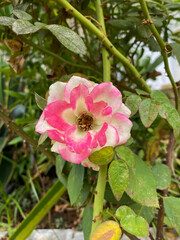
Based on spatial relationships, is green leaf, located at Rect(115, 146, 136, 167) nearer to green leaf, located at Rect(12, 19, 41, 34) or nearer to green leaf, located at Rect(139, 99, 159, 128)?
green leaf, located at Rect(139, 99, 159, 128)

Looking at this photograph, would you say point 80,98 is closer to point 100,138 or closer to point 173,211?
point 100,138

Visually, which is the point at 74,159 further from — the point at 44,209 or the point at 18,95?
the point at 18,95

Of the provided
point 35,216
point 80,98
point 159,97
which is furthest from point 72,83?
point 35,216

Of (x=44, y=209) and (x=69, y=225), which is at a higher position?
(x=44, y=209)

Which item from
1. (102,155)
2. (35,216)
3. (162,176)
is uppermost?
(102,155)

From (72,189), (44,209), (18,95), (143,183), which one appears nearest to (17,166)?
(18,95)

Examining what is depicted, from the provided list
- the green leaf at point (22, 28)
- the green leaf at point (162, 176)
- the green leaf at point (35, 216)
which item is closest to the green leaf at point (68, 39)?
the green leaf at point (22, 28)

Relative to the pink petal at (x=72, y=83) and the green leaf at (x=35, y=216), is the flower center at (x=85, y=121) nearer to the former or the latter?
the pink petal at (x=72, y=83)
